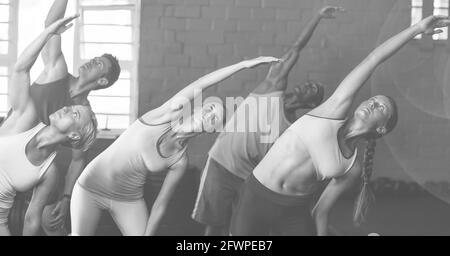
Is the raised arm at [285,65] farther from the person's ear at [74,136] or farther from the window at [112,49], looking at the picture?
the person's ear at [74,136]

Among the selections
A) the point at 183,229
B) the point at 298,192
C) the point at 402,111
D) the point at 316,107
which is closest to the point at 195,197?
the point at 183,229

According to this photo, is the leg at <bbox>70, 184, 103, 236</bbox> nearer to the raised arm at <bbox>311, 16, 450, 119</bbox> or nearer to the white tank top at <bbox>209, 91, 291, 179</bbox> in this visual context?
the white tank top at <bbox>209, 91, 291, 179</bbox>

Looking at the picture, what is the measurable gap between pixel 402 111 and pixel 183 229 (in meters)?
1.42

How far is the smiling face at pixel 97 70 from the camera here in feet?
12.9

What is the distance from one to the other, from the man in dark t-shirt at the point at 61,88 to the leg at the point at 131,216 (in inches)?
10.9

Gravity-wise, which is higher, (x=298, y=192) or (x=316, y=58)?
(x=316, y=58)

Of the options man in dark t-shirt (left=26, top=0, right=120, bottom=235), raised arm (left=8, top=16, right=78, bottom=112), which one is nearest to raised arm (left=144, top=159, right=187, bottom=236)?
man in dark t-shirt (left=26, top=0, right=120, bottom=235)

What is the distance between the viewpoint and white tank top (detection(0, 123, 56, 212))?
3.94 meters

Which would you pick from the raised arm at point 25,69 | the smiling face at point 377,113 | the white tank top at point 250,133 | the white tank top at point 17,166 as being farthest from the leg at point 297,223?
the raised arm at point 25,69

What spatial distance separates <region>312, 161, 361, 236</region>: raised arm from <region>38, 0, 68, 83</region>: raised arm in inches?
63.4

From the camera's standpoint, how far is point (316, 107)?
4012 millimetres

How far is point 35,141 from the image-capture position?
12.9ft

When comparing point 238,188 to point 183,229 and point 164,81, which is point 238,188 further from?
point 164,81

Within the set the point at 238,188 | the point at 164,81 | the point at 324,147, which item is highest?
the point at 164,81
